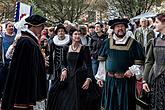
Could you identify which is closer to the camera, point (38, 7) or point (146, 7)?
point (146, 7)

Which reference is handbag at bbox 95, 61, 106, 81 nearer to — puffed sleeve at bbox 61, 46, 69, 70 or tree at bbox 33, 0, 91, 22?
puffed sleeve at bbox 61, 46, 69, 70

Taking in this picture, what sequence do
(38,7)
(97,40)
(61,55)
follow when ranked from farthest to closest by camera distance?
(38,7) < (97,40) < (61,55)

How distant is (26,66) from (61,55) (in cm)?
236

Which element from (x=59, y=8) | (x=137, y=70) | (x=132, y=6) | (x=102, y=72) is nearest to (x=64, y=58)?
(x=102, y=72)

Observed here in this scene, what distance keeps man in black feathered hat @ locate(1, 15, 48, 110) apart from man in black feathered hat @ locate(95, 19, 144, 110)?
1302 millimetres

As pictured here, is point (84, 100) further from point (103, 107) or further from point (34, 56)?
point (34, 56)

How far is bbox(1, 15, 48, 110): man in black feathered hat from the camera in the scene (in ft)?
17.3

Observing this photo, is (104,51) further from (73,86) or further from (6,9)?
(6,9)

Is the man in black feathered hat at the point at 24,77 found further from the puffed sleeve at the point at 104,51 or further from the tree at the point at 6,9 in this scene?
the tree at the point at 6,9

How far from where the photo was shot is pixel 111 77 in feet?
20.8

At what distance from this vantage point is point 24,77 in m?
5.28

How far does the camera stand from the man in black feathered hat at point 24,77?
Answer: 5.27 metres

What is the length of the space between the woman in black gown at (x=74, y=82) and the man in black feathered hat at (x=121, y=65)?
679 millimetres

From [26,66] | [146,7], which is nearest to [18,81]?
[26,66]
